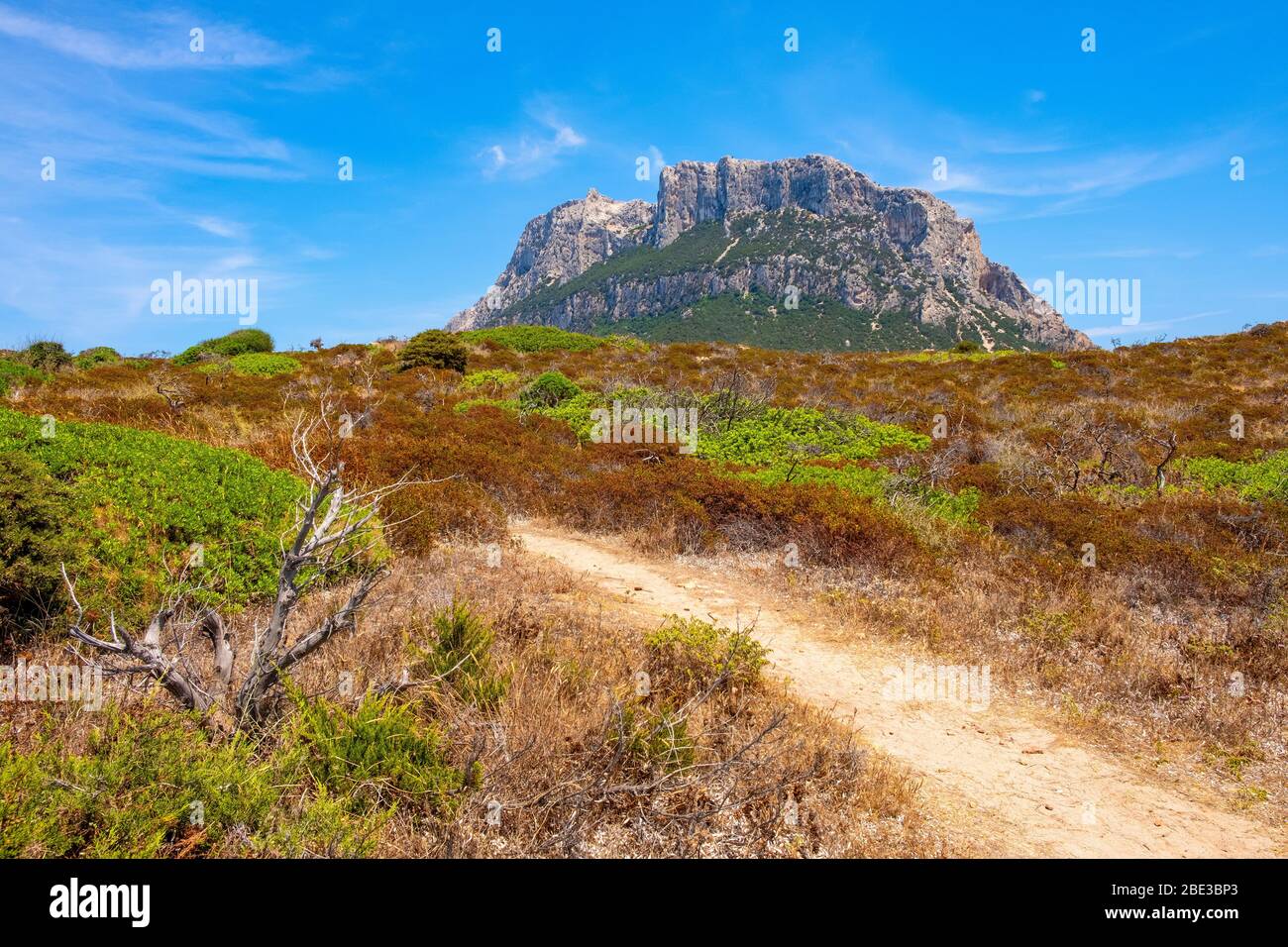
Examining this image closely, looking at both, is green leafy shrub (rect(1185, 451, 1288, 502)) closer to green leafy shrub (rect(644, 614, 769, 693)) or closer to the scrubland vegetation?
the scrubland vegetation

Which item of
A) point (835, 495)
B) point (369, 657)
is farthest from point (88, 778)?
point (835, 495)

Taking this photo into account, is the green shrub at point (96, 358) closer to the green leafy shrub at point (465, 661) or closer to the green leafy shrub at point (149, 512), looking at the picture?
the green leafy shrub at point (149, 512)

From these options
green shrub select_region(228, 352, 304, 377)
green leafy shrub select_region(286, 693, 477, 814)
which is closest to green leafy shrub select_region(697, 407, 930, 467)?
green leafy shrub select_region(286, 693, 477, 814)

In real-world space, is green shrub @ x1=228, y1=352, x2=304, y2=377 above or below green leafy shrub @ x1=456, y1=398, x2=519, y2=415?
above

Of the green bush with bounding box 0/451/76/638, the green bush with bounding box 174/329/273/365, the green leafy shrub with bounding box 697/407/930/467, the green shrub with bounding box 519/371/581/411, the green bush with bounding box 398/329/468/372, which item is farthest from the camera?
the green bush with bounding box 174/329/273/365

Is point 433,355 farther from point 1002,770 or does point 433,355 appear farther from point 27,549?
point 1002,770

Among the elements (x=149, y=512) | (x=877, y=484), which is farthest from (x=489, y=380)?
(x=149, y=512)
